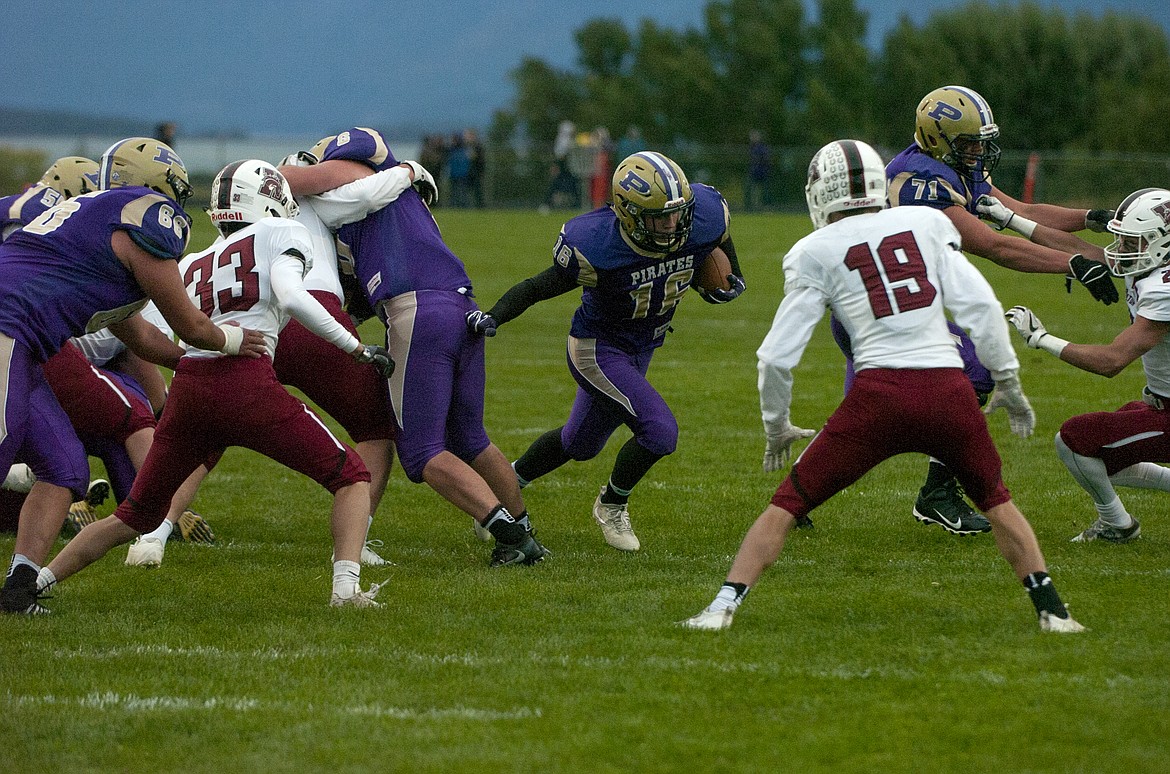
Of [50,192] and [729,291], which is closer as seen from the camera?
[729,291]

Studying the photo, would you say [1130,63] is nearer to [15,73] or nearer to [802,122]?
[802,122]

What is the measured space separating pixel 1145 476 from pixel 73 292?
4.57 meters

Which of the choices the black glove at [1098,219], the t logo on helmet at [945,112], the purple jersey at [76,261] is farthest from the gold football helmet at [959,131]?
the purple jersey at [76,261]

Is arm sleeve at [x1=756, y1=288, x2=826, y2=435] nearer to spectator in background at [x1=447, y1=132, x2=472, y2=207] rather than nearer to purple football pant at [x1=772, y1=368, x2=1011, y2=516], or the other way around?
purple football pant at [x1=772, y1=368, x2=1011, y2=516]

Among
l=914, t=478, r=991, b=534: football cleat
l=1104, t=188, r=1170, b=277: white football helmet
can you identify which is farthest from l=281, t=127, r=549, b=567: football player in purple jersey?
l=1104, t=188, r=1170, b=277: white football helmet

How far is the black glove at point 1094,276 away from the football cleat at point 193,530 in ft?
13.6

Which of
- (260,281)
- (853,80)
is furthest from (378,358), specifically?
(853,80)

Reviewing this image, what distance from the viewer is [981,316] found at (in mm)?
4711

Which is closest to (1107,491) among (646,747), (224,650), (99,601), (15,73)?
(646,747)

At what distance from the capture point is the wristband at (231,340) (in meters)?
5.30

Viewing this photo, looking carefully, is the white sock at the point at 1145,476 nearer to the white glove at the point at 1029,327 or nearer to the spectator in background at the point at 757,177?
the white glove at the point at 1029,327

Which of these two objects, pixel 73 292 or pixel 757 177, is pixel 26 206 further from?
pixel 757 177

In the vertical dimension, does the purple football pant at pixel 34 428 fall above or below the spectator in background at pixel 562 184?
above

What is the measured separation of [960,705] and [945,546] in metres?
2.23
